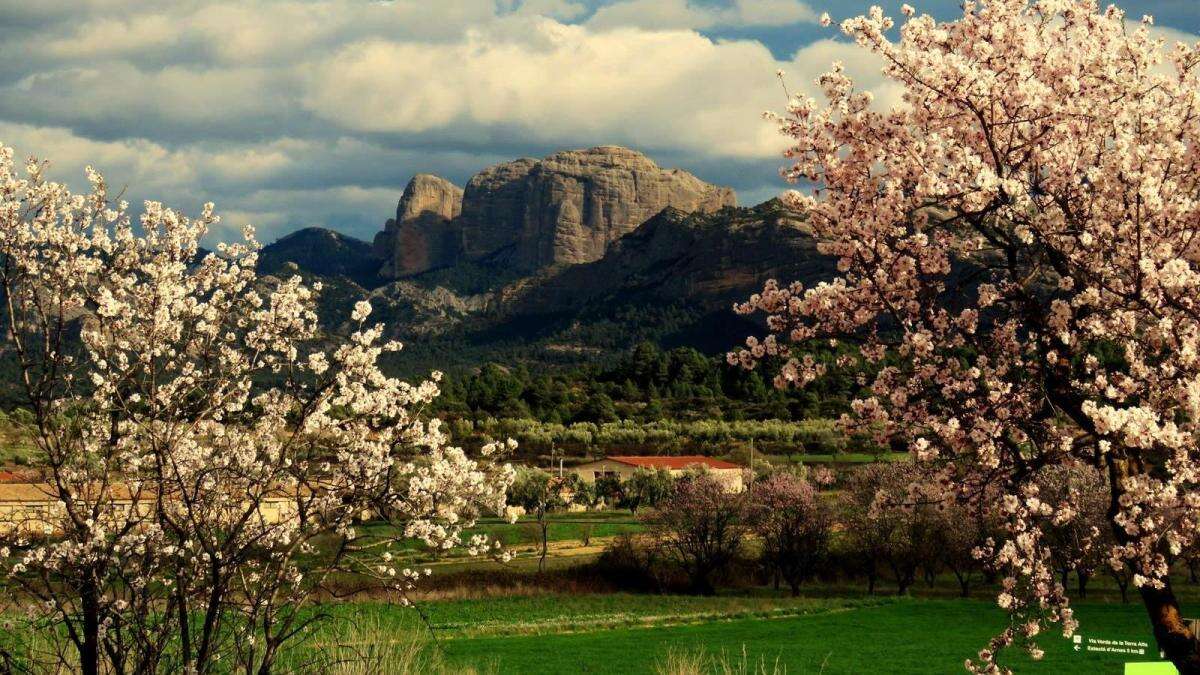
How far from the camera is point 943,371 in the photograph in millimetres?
12133

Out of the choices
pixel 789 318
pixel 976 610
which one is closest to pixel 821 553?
pixel 976 610

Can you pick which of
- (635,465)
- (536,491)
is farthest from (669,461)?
(536,491)

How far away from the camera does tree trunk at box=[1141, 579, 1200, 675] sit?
11.7 metres

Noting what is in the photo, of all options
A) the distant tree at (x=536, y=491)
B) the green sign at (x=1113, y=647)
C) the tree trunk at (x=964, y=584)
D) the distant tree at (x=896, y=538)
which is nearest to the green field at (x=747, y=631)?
the green sign at (x=1113, y=647)

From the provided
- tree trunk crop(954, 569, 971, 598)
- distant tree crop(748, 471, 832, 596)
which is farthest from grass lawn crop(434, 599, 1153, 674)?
distant tree crop(748, 471, 832, 596)

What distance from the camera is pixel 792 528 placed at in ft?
250

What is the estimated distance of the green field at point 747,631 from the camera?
4462cm

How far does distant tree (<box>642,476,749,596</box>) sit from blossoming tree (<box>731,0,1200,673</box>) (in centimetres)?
6386

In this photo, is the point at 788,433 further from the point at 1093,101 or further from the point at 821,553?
the point at 1093,101

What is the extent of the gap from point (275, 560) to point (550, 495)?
3260 inches

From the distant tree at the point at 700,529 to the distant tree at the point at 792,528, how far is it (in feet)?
4.92

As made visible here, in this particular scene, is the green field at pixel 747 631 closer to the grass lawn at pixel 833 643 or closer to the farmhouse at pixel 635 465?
the grass lawn at pixel 833 643

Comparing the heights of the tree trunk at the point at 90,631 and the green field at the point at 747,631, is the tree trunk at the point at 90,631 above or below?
above

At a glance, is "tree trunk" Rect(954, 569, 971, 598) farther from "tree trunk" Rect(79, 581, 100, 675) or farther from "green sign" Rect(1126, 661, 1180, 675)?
"tree trunk" Rect(79, 581, 100, 675)
